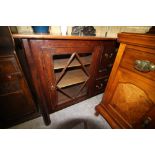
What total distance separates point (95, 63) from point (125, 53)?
14.9 inches

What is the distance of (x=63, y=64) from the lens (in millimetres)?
918

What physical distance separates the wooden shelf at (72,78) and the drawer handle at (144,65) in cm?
61

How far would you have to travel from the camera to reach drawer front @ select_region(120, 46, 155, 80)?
1.72 ft

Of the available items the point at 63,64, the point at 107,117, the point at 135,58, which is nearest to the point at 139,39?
the point at 135,58

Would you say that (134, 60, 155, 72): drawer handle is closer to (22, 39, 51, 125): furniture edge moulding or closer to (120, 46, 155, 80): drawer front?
(120, 46, 155, 80): drawer front

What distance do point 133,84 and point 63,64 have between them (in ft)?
1.98

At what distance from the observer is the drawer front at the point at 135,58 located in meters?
0.52

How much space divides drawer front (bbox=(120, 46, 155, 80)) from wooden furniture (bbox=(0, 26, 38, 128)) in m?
0.73
